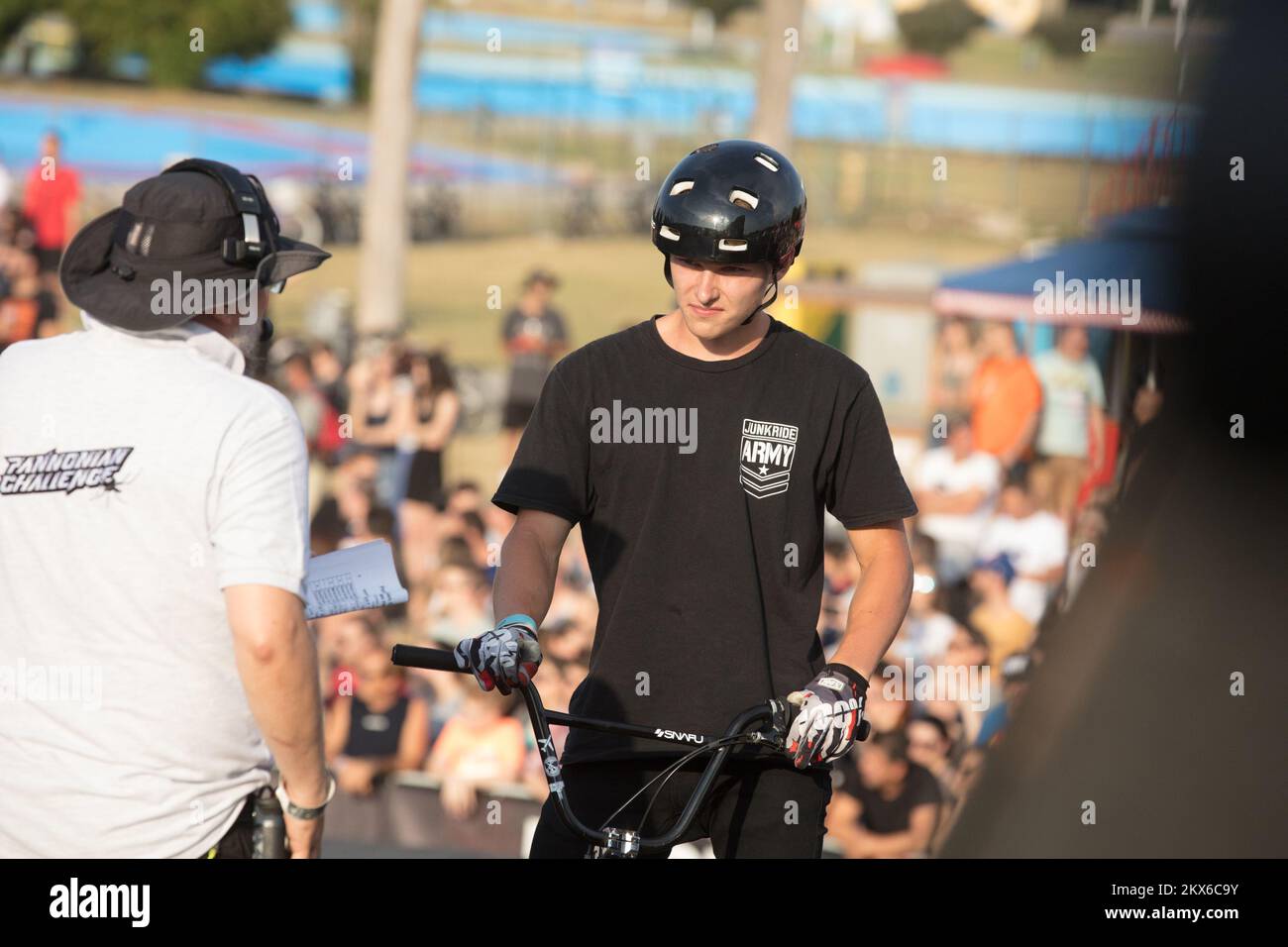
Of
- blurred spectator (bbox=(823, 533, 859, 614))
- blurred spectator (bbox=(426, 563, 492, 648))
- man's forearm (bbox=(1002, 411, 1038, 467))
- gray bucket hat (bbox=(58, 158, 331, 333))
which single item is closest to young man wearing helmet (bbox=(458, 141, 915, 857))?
gray bucket hat (bbox=(58, 158, 331, 333))

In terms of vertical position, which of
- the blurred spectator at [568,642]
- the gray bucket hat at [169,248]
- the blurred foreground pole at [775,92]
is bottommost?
the blurred spectator at [568,642]

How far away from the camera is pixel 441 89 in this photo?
130ft

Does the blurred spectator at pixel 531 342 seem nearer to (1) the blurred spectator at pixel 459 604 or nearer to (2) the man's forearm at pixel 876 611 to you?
(1) the blurred spectator at pixel 459 604

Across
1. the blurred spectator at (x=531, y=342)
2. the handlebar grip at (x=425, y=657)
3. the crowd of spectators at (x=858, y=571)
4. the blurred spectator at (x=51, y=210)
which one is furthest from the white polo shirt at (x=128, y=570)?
the blurred spectator at (x=51, y=210)

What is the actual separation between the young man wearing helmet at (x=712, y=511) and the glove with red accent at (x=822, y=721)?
18 cm

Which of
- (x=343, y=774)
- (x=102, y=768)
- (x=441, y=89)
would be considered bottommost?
(x=343, y=774)

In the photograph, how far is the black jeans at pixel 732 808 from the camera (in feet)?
11.8

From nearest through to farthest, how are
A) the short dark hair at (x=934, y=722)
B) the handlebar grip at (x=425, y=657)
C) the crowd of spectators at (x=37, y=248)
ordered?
the handlebar grip at (x=425, y=657)
the short dark hair at (x=934, y=722)
the crowd of spectators at (x=37, y=248)

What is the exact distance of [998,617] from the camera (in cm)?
874

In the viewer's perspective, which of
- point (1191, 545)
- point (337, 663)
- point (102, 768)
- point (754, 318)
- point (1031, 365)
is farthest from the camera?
point (1031, 365)

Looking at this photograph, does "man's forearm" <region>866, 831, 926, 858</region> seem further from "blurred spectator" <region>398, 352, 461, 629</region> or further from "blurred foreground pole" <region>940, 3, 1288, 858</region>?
"blurred spectator" <region>398, 352, 461, 629</region>
